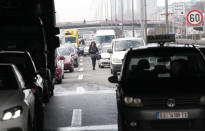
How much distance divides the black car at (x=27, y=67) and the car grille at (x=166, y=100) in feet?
7.60

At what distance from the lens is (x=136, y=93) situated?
26.3ft

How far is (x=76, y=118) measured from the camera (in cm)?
1232

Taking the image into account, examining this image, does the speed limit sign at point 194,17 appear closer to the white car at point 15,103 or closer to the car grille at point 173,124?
the white car at point 15,103

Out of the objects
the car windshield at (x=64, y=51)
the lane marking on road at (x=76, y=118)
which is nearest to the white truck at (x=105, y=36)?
the car windshield at (x=64, y=51)

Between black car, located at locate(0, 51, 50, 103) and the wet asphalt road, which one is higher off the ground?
black car, located at locate(0, 51, 50, 103)

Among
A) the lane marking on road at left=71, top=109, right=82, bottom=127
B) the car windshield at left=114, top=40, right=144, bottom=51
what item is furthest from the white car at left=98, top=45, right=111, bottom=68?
the lane marking on road at left=71, top=109, right=82, bottom=127

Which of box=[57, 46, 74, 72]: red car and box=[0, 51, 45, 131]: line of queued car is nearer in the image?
box=[0, 51, 45, 131]: line of queued car

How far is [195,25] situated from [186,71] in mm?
16464

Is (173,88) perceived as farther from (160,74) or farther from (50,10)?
(50,10)

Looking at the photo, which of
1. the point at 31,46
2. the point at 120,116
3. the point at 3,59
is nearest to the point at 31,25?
the point at 31,46

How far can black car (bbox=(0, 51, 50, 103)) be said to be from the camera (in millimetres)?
10258

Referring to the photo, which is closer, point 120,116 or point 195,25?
point 120,116

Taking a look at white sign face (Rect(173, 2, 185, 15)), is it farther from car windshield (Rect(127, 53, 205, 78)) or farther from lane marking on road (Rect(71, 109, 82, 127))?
car windshield (Rect(127, 53, 205, 78))

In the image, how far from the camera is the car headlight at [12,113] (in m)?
7.64
